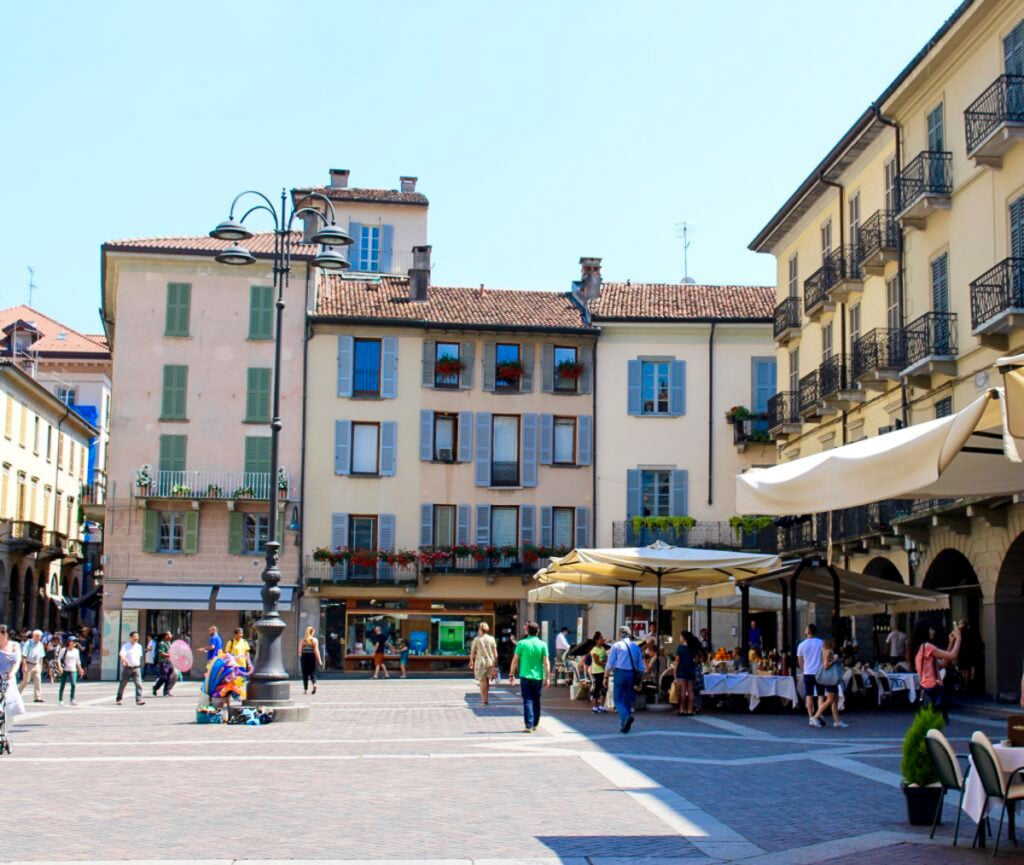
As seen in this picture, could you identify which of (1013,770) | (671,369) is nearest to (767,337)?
(671,369)

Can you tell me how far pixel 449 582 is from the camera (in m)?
47.2

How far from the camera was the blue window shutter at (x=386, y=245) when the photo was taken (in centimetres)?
6044

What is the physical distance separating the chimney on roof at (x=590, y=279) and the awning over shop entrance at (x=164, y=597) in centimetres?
1754

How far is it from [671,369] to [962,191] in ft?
69.3

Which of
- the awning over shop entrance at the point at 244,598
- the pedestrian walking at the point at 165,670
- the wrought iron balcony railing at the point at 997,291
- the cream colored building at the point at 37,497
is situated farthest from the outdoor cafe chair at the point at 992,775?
the cream colored building at the point at 37,497

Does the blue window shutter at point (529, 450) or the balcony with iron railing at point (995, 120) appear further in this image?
the blue window shutter at point (529, 450)

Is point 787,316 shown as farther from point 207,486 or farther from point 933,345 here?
point 207,486

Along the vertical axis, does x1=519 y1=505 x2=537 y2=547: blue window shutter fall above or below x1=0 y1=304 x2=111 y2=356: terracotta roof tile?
below

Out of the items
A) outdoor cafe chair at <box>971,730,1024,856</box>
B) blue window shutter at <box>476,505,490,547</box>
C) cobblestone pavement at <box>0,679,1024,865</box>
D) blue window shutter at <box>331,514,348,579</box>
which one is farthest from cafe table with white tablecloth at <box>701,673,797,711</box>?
blue window shutter at <box>331,514,348,579</box>

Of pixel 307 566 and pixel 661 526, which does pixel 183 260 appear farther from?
pixel 661 526

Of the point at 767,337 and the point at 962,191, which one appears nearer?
the point at 962,191

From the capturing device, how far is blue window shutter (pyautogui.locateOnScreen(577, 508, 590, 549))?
48.3 m

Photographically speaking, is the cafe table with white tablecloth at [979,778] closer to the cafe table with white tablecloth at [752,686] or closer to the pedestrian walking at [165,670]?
the cafe table with white tablecloth at [752,686]

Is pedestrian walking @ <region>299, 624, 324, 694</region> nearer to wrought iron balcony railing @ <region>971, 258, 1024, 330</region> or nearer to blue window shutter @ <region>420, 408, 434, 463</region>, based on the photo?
wrought iron balcony railing @ <region>971, 258, 1024, 330</region>
